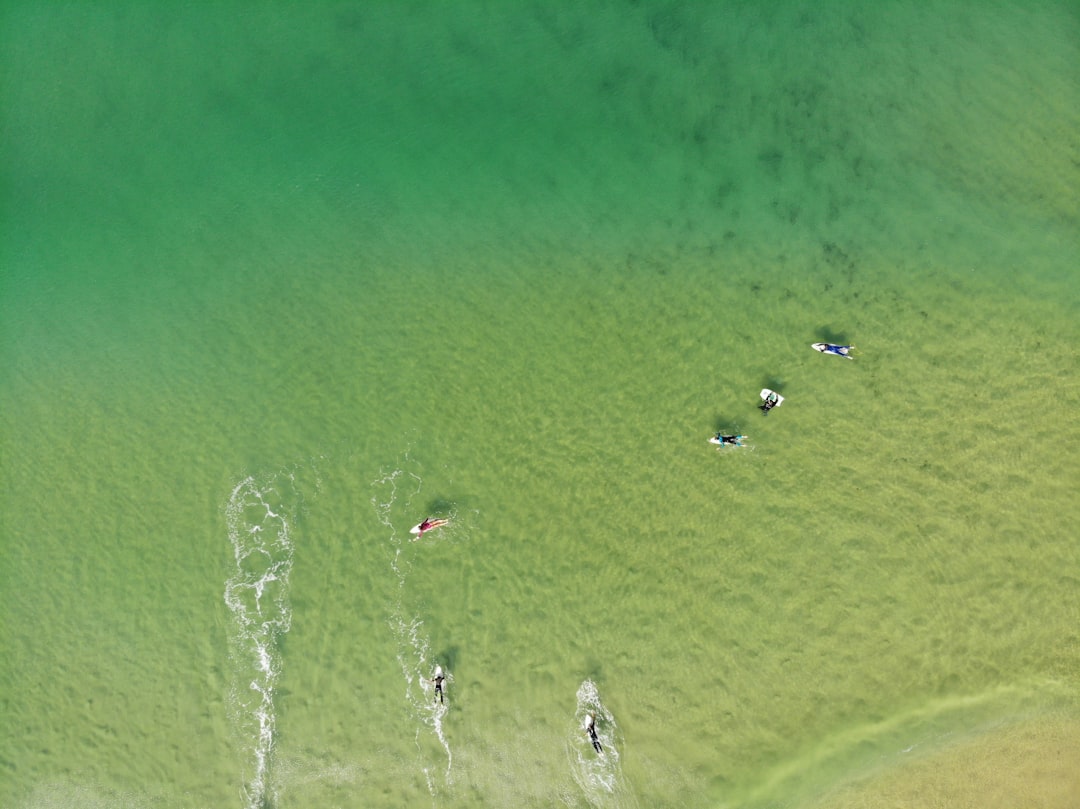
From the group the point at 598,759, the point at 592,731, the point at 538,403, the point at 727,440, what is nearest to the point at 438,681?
the point at 592,731

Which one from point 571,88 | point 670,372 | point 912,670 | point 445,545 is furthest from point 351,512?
point 912,670

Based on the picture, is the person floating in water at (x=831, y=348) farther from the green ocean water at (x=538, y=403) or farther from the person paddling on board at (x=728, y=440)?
the person paddling on board at (x=728, y=440)

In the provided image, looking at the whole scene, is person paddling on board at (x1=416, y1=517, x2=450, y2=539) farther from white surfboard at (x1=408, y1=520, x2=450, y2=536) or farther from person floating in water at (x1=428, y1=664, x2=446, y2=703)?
person floating in water at (x1=428, y1=664, x2=446, y2=703)

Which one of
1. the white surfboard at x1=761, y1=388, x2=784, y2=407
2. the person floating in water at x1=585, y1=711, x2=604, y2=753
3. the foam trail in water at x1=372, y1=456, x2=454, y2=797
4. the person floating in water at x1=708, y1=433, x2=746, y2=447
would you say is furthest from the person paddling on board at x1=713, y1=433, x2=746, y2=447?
the foam trail in water at x1=372, y1=456, x2=454, y2=797

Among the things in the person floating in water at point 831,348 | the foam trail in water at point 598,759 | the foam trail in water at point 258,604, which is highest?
the person floating in water at point 831,348

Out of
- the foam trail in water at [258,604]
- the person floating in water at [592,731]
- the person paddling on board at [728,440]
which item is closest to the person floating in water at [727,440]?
the person paddling on board at [728,440]

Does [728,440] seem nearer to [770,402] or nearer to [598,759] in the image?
[770,402]
